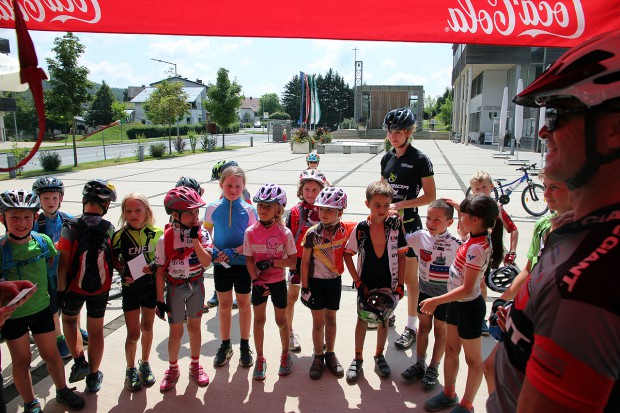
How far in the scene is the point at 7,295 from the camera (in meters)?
2.39

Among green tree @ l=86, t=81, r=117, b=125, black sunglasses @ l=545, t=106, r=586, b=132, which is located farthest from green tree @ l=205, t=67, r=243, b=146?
green tree @ l=86, t=81, r=117, b=125

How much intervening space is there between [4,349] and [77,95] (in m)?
18.7

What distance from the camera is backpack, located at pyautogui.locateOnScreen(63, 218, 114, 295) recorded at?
11.3ft

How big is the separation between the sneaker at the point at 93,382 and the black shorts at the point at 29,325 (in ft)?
1.88

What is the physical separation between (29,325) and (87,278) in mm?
510

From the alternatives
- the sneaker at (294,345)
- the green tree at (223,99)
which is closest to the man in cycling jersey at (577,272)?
the sneaker at (294,345)

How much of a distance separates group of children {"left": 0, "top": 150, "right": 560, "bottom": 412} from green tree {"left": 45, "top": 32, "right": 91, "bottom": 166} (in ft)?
62.1

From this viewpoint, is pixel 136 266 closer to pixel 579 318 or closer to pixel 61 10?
pixel 61 10

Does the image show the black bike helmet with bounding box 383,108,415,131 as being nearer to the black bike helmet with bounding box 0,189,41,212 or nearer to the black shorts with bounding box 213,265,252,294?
the black shorts with bounding box 213,265,252,294

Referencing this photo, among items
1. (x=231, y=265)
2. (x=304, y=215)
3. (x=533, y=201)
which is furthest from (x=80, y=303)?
(x=533, y=201)

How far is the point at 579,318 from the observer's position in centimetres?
94

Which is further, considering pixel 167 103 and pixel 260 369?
pixel 167 103

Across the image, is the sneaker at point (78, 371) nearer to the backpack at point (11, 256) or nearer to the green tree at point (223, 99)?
the backpack at point (11, 256)

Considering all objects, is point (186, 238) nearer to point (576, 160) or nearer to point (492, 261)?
point (492, 261)
